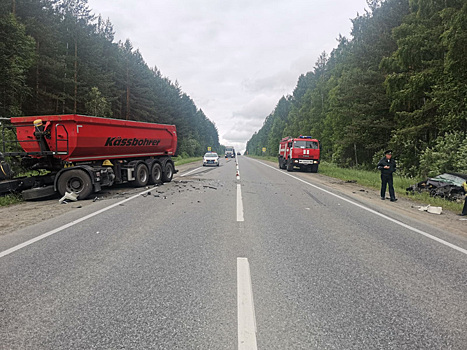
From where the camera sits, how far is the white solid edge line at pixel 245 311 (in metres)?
2.32

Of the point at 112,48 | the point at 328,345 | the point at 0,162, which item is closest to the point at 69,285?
the point at 328,345

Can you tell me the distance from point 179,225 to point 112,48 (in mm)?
44334

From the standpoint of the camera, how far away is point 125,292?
125 inches

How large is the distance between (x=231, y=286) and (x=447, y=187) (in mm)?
10325

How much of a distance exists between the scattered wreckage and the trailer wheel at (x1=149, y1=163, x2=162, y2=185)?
1119 centimetres

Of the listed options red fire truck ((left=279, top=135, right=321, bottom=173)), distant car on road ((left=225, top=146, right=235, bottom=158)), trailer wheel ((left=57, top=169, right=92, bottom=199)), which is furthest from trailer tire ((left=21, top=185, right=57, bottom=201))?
distant car on road ((left=225, top=146, right=235, bottom=158))

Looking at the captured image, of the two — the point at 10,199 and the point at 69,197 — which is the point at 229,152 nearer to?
the point at 69,197

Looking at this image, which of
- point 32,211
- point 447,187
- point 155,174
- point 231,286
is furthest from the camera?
point 155,174

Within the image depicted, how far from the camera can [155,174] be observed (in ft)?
46.9

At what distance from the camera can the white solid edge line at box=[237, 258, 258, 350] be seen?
7.62ft

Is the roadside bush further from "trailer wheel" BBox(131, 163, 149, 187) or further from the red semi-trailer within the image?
the red semi-trailer

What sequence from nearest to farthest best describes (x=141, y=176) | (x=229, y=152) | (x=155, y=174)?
(x=141, y=176), (x=155, y=174), (x=229, y=152)

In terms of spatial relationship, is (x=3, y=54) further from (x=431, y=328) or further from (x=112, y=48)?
(x=112, y=48)

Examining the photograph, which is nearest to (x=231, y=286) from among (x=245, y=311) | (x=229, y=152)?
(x=245, y=311)
